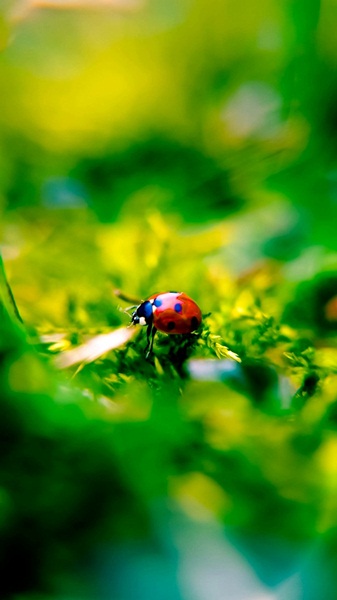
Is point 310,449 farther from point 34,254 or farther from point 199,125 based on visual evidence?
point 199,125

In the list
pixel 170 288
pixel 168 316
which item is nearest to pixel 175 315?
pixel 168 316

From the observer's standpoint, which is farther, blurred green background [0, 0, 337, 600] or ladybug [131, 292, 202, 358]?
ladybug [131, 292, 202, 358]

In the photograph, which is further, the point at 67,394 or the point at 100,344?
the point at 100,344

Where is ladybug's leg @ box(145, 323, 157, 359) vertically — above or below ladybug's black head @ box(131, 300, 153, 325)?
below

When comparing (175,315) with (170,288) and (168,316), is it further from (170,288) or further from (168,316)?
(170,288)

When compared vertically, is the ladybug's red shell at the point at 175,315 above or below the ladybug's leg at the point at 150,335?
above

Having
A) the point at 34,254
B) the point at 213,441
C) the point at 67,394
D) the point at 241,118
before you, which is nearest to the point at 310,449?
the point at 213,441
